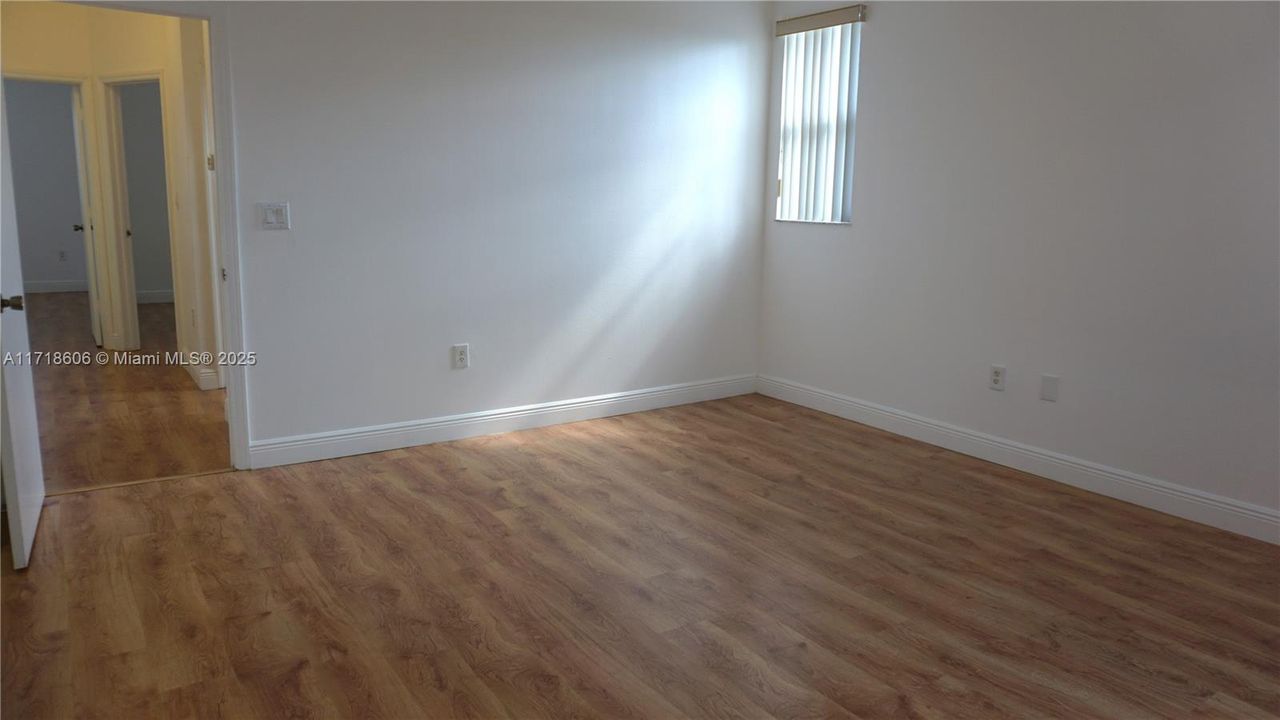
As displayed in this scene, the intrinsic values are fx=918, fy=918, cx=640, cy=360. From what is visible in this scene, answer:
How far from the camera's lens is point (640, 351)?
17.4ft

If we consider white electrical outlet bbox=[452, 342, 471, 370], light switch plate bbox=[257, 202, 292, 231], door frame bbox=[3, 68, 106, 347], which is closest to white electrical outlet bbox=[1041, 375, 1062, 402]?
white electrical outlet bbox=[452, 342, 471, 370]

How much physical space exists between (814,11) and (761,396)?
2258 millimetres

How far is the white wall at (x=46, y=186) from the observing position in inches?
384

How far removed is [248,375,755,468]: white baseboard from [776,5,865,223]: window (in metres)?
1.20

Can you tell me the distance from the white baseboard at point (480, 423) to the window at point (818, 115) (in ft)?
3.93

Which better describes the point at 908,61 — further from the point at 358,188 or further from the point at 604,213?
the point at 358,188

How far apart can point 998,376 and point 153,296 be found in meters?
Answer: 8.69

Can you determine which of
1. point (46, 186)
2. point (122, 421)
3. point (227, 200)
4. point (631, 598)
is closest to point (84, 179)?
point (122, 421)

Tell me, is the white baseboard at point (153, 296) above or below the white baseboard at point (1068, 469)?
above

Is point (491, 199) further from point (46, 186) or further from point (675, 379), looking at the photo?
point (46, 186)

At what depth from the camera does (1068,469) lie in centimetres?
409

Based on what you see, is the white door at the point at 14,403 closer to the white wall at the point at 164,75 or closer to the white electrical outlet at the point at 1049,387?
the white wall at the point at 164,75

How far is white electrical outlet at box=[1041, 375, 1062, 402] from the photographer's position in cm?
414

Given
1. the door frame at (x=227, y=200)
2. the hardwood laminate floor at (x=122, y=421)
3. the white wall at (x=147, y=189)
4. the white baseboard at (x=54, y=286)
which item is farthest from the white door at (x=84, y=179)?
the white baseboard at (x=54, y=286)
